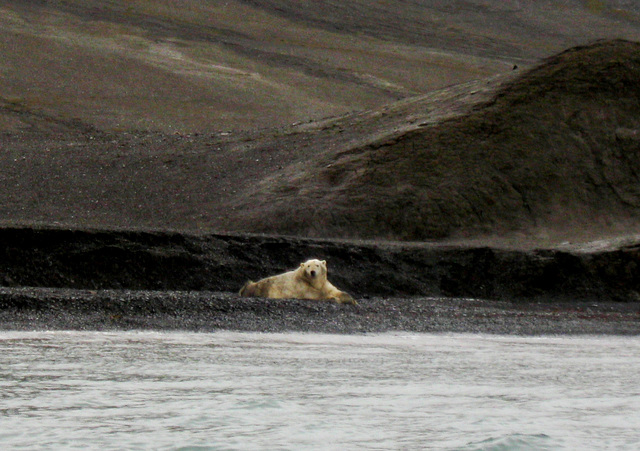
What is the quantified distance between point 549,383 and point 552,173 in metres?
17.6

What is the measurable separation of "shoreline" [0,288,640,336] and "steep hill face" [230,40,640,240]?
820 cm

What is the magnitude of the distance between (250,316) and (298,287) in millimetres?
1669

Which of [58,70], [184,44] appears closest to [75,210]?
[58,70]

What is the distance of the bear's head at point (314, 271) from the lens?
13914 mm

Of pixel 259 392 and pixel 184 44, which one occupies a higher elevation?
pixel 184 44

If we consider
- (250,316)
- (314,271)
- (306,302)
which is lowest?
(250,316)

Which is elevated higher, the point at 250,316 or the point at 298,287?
the point at 298,287

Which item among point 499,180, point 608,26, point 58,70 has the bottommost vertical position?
point 499,180

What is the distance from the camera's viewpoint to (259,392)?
7160 millimetres

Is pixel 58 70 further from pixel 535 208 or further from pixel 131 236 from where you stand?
pixel 131 236

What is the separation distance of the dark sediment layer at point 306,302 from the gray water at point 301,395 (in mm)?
1556

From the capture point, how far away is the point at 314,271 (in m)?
13.9

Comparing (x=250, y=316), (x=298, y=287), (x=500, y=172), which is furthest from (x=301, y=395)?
(x=500, y=172)

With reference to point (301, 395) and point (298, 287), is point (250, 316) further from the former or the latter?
point (301, 395)
